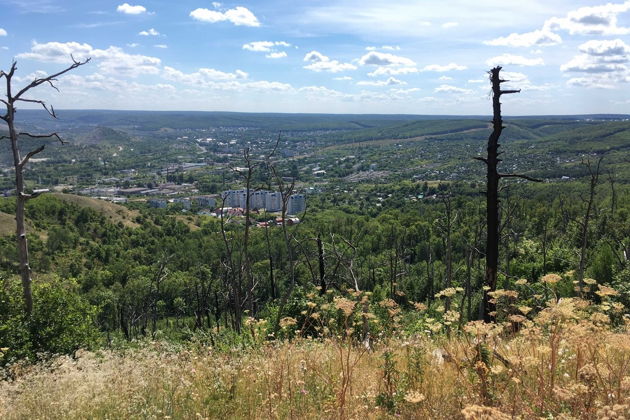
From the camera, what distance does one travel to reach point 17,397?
193 inches

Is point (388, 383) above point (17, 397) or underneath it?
above

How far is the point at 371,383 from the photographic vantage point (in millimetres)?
4590

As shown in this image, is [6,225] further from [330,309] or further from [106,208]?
[330,309]

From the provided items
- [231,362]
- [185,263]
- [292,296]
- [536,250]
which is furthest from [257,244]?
[231,362]

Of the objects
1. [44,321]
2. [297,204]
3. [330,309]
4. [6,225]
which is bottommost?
[297,204]

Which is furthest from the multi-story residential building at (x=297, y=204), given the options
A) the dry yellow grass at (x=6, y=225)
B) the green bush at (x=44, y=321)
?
the green bush at (x=44, y=321)

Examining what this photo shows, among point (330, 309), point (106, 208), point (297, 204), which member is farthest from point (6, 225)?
point (330, 309)

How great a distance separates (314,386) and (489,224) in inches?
229

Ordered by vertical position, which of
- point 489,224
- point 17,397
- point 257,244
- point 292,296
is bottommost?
point 257,244

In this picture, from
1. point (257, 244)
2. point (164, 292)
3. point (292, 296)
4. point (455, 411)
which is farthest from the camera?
point (257, 244)

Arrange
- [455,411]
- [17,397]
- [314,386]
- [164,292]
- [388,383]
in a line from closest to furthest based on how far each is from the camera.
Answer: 1. [455,411]
2. [388,383]
3. [314,386]
4. [17,397]
5. [164,292]

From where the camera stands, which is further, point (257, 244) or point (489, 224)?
point (257, 244)

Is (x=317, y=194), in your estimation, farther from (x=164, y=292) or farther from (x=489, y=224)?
(x=489, y=224)

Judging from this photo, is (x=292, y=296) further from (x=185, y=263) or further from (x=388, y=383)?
(x=185, y=263)
